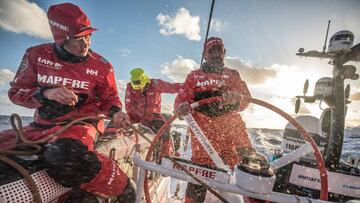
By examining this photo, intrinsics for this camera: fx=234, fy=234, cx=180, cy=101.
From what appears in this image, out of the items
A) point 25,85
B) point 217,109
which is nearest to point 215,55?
point 217,109

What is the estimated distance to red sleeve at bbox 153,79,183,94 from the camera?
679 centimetres

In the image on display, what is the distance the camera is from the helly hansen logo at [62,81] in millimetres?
2176

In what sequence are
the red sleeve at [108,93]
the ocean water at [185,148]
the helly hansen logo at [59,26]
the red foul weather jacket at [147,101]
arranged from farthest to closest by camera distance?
the red foul weather jacket at [147,101]
the ocean water at [185,148]
the red sleeve at [108,93]
the helly hansen logo at [59,26]

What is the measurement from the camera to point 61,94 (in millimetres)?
1794

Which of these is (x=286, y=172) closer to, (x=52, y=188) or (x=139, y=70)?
(x=52, y=188)

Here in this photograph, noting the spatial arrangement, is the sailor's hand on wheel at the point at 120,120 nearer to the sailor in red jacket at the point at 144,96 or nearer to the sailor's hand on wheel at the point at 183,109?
the sailor's hand on wheel at the point at 183,109

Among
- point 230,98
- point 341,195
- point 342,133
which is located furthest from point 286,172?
point 230,98

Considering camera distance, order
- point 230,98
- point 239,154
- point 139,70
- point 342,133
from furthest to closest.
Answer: point 139,70 < point 342,133 < point 239,154 < point 230,98

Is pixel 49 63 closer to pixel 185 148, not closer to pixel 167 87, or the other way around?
pixel 185 148

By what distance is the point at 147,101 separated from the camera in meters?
6.80

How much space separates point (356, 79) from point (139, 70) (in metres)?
5.26

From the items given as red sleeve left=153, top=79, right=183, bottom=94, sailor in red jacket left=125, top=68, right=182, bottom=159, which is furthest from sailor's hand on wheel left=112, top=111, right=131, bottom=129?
red sleeve left=153, top=79, right=183, bottom=94

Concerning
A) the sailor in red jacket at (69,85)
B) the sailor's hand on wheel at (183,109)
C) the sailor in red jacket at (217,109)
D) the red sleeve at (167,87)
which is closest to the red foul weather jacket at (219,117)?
the sailor in red jacket at (217,109)

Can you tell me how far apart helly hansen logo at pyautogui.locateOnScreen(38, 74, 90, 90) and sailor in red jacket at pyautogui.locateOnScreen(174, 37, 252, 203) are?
146cm
